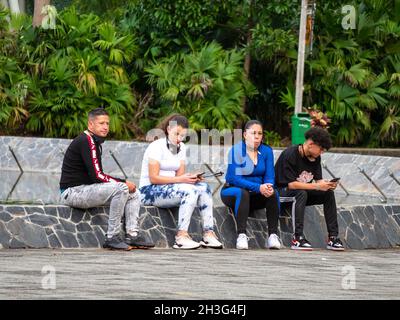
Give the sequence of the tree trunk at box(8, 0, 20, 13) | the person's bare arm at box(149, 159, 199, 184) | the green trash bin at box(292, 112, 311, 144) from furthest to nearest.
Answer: the tree trunk at box(8, 0, 20, 13), the green trash bin at box(292, 112, 311, 144), the person's bare arm at box(149, 159, 199, 184)

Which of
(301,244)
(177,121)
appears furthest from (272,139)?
(177,121)

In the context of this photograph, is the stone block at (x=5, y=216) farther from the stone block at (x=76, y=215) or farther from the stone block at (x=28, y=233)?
the stone block at (x=76, y=215)

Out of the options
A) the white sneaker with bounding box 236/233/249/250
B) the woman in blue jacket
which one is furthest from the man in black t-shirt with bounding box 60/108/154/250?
the woman in blue jacket

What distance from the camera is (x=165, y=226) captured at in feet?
40.8

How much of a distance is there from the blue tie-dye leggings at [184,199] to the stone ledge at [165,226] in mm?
141

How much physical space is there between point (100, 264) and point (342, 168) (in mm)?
10997

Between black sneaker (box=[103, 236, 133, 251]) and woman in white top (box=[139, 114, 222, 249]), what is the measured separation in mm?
675

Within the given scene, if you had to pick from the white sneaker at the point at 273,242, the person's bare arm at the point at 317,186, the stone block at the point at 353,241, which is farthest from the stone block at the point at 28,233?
the stone block at the point at 353,241

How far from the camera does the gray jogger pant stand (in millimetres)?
11711

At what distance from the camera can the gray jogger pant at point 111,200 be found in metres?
11.7

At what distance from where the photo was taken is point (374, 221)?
1381cm

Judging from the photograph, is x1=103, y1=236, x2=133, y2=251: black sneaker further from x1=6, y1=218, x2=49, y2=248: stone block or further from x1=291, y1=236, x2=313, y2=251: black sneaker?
x1=291, y1=236, x2=313, y2=251: black sneaker

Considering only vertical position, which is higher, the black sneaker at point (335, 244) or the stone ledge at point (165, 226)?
the stone ledge at point (165, 226)
